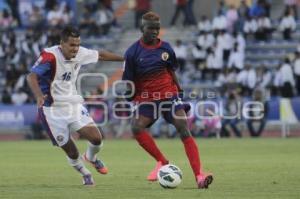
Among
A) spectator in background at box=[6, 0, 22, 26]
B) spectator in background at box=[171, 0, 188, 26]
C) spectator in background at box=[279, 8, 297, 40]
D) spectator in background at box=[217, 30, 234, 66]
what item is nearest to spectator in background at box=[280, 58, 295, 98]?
spectator in background at box=[217, 30, 234, 66]

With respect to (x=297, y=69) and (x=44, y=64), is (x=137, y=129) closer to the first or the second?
(x=44, y=64)

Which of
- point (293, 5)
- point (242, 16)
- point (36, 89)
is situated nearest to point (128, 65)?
point (36, 89)

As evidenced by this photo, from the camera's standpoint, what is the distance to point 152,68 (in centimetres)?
1345

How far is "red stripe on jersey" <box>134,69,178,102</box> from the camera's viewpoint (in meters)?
13.4

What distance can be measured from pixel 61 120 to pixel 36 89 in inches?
36.5

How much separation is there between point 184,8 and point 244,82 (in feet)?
21.5

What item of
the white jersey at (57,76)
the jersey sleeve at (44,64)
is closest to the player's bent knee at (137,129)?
the white jersey at (57,76)

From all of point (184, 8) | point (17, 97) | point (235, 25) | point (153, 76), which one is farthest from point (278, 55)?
point (153, 76)

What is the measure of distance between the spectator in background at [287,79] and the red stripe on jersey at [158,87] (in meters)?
19.1

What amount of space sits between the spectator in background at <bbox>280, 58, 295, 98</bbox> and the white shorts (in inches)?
759

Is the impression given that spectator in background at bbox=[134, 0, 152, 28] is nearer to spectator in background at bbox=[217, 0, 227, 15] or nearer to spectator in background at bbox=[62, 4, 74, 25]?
spectator in background at bbox=[62, 4, 74, 25]

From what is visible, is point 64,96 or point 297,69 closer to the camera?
point 64,96

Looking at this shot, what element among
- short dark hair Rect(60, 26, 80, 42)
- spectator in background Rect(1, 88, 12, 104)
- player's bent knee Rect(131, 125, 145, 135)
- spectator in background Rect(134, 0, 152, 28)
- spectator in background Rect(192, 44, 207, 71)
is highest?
short dark hair Rect(60, 26, 80, 42)

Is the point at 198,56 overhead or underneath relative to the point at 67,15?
underneath
